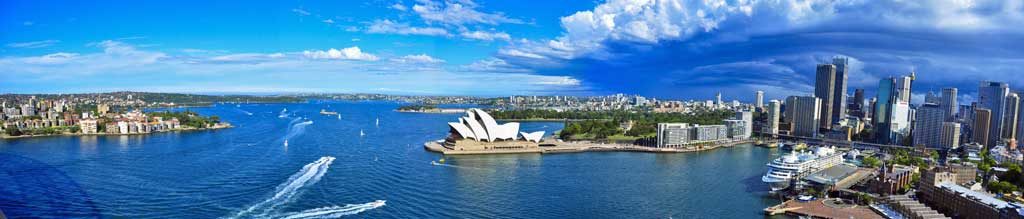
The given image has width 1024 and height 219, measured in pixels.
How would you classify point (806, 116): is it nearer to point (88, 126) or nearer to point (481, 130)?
point (481, 130)

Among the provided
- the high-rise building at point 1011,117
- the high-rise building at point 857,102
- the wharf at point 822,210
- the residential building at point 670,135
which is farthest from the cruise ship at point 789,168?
the high-rise building at point 857,102

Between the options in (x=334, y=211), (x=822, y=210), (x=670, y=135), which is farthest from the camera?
(x=670, y=135)

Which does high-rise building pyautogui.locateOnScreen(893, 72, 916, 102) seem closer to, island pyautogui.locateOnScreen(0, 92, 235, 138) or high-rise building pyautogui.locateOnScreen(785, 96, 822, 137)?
high-rise building pyautogui.locateOnScreen(785, 96, 822, 137)

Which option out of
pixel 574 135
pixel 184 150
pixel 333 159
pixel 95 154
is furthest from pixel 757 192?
pixel 95 154

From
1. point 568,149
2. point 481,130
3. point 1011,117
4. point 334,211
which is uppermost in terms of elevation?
point 1011,117

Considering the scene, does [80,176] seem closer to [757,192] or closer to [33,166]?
[33,166]

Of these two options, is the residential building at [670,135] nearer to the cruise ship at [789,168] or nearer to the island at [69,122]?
the cruise ship at [789,168]

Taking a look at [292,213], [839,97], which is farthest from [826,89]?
[292,213]
